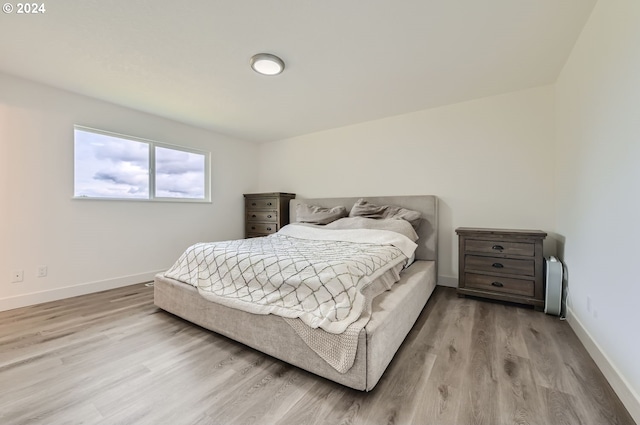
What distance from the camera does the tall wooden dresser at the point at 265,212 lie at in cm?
432

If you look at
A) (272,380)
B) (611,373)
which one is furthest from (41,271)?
(611,373)

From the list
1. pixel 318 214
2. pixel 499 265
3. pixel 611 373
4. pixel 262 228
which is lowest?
pixel 611 373

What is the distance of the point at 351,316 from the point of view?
1431 millimetres

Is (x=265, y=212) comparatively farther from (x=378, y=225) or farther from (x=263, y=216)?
(x=378, y=225)

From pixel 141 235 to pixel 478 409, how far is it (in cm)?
392

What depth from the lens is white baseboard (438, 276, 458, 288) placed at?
3178mm

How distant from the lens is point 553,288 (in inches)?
91.4

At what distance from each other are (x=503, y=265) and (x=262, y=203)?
3.54 meters

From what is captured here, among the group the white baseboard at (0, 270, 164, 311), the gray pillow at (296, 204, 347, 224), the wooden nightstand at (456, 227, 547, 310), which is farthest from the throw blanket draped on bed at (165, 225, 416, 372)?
the white baseboard at (0, 270, 164, 311)

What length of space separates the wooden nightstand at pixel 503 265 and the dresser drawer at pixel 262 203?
2.82m

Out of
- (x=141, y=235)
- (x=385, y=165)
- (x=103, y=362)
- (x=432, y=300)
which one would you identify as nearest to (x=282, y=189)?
A: (x=385, y=165)

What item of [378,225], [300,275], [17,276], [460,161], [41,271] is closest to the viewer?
[300,275]

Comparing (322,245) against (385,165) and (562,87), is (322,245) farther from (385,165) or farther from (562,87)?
(562,87)

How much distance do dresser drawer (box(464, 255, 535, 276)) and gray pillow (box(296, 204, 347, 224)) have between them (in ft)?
5.37
